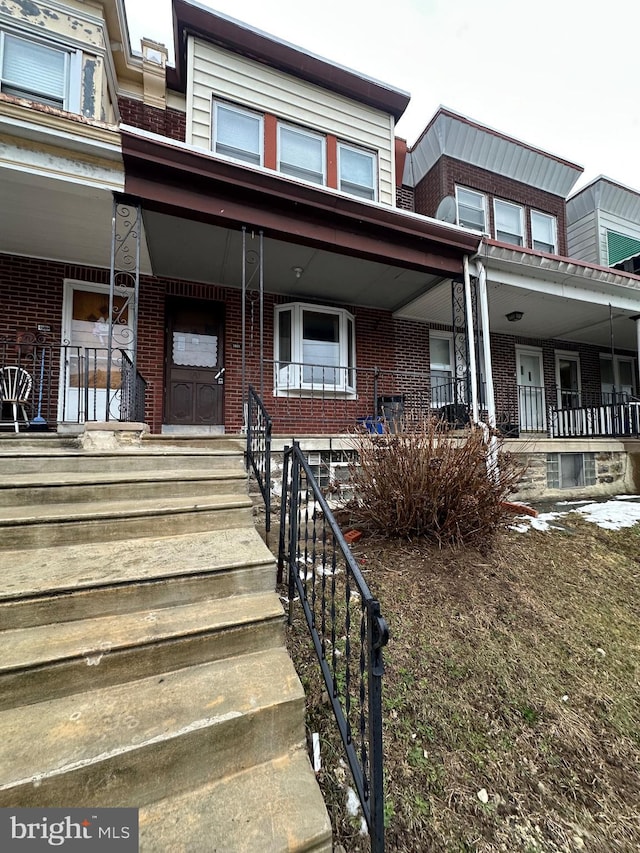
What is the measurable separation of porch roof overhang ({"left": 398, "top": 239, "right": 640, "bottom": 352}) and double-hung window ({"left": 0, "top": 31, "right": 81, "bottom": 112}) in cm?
607

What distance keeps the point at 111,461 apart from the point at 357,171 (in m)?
6.84

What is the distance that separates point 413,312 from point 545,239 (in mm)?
4511

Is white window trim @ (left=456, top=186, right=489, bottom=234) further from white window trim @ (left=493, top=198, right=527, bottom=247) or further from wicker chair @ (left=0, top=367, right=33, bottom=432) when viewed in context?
wicker chair @ (left=0, top=367, right=33, bottom=432)

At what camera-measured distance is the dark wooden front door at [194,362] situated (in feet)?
21.1

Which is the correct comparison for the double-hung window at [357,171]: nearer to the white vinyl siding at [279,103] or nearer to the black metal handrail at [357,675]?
the white vinyl siding at [279,103]

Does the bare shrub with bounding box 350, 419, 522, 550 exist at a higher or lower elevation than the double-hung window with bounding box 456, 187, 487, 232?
lower

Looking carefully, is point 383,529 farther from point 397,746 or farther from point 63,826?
point 63,826

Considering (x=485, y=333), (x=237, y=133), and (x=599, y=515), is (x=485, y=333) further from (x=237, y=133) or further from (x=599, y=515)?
(x=237, y=133)

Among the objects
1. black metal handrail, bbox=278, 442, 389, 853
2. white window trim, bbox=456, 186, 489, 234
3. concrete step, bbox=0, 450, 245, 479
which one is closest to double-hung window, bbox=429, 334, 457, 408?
white window trim, bbox=456, 186, 489, 234

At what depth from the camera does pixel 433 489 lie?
3.30 meters

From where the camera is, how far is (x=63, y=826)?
122 centimetres

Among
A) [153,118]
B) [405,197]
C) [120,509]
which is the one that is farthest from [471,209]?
[120,509]

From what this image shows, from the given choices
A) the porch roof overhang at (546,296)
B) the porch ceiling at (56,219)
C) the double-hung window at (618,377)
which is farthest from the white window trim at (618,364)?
the porch ceiling at (56,219)

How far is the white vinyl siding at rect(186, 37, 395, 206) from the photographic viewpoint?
6082 millimetres
